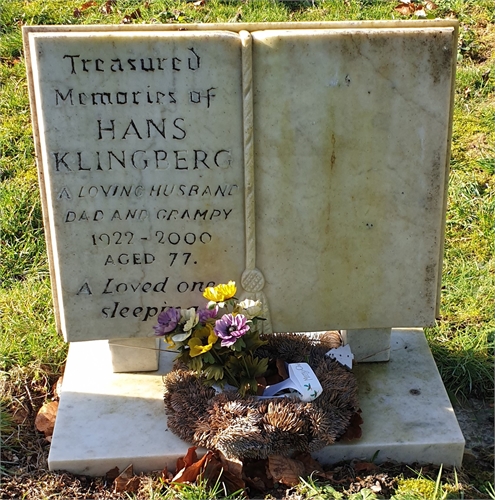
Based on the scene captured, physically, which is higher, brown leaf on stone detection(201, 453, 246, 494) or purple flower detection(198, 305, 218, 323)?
purple flower detection(198, 305, 218, 323)

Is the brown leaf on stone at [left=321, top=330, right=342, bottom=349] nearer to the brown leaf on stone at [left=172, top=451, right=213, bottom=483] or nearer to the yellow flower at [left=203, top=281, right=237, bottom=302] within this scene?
the yellow flower at [left=203, top=281, right=237, bottom=302]

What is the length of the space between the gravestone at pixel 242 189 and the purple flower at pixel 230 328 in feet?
0.77

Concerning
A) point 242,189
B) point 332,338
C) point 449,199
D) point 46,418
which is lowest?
point 46,418

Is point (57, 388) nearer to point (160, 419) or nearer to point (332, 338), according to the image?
point (160, 419)

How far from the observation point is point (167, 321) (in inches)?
121

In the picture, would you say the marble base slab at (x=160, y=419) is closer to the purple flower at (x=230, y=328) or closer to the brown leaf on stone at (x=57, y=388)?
the brown leaf on stone at (x=57, y=388)

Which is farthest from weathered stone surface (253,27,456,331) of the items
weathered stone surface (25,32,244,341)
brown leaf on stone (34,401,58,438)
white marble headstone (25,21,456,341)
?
brown leaf on stone (34,401,58,438)

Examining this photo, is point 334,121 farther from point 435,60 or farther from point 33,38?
point 33,38

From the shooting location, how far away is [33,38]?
2.84 m

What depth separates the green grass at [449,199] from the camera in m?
3.66

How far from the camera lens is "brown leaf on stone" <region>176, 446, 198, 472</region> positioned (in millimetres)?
2945

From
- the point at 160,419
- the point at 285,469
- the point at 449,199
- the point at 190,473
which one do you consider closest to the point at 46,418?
the point at 160,419

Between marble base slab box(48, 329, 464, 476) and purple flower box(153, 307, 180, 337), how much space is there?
36 cm

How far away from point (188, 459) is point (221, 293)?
2.02 feet
